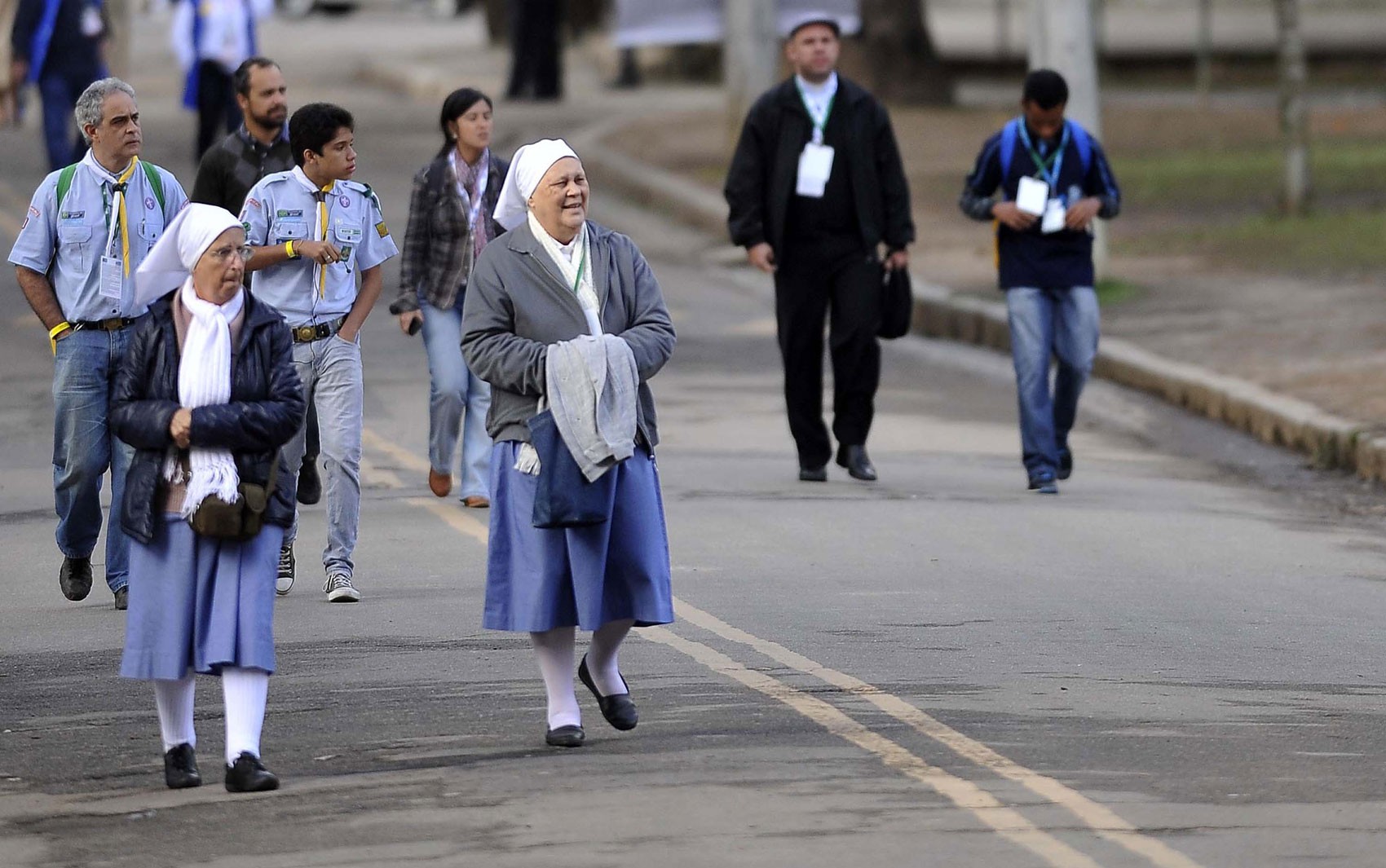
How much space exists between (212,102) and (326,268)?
1346 centimetres

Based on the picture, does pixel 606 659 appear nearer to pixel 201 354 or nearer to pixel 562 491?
pixel 562 491

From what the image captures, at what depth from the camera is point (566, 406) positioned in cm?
746

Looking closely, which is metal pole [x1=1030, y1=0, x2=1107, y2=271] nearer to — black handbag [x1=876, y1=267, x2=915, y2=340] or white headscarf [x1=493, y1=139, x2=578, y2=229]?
black handbag [x1=876, y1=267, x2=915, y2=340]

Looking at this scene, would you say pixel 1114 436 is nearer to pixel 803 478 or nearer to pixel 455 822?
pixel 803 478

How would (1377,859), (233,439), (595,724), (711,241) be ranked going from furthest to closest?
1. (711,241)
2. (595,724)
3. (233,439)
4. (1377,859)

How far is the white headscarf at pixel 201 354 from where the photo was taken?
708 cm

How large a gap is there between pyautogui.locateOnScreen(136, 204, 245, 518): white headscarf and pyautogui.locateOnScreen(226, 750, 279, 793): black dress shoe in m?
0.68

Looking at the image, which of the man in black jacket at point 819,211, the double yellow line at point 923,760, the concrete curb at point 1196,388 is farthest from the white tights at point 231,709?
the concrete curb at point 1196,388

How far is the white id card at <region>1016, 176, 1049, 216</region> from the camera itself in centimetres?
1248

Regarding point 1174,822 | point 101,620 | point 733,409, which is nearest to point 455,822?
point 1174,822

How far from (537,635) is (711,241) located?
15.6 metres

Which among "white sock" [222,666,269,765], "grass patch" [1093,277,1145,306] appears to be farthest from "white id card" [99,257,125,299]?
"grass patch" [1093,277,1145,306]

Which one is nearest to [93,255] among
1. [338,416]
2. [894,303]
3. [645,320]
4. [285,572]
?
[338,416]

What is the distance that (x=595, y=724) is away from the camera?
8125 mm
